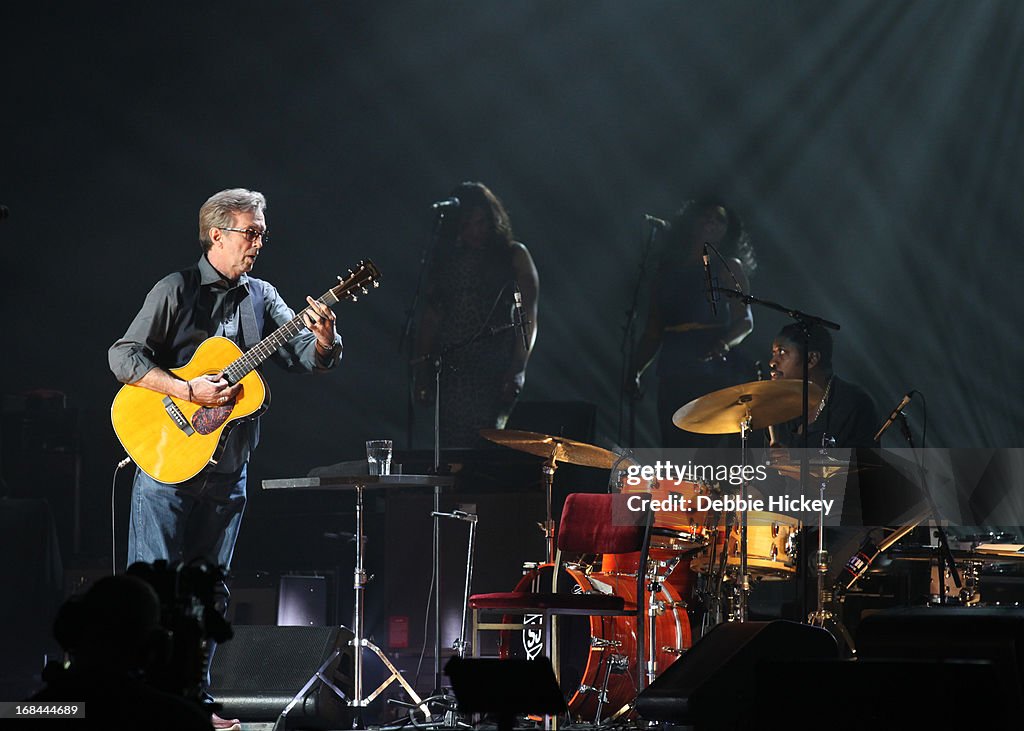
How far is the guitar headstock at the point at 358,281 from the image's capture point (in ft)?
15.0

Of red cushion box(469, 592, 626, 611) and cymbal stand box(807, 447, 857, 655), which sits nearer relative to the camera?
red cushion box(469, 592, 626, 611)

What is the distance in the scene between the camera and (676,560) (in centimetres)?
520

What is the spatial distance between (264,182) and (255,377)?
3266 mm

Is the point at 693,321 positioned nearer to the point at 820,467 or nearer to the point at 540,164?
the point at 540,164

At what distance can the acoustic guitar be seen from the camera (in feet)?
14.0

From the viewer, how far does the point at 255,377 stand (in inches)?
173

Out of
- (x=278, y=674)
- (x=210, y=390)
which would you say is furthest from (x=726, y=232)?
(x=278, y=674)

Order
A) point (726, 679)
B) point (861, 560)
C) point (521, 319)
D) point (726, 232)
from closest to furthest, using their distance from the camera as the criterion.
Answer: point (726, 679) < point (861, 560) < point (521, 319) < point (726, 232)

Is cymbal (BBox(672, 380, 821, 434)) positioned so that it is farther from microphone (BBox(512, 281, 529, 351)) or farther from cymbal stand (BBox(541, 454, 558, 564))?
microphone (BBox(512, 281, 529, 351))

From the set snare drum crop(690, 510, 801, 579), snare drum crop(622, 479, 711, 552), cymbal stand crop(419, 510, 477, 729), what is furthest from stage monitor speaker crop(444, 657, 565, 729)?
snare drum crop(690, 510, 801, 579)

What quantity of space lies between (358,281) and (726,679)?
2017 millimetres

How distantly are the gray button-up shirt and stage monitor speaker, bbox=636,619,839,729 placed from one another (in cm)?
172

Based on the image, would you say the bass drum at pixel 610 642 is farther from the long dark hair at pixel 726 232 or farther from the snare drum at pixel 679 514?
the long dark hair at pixel 726 232

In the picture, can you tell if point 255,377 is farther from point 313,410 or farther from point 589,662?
point 313,410
